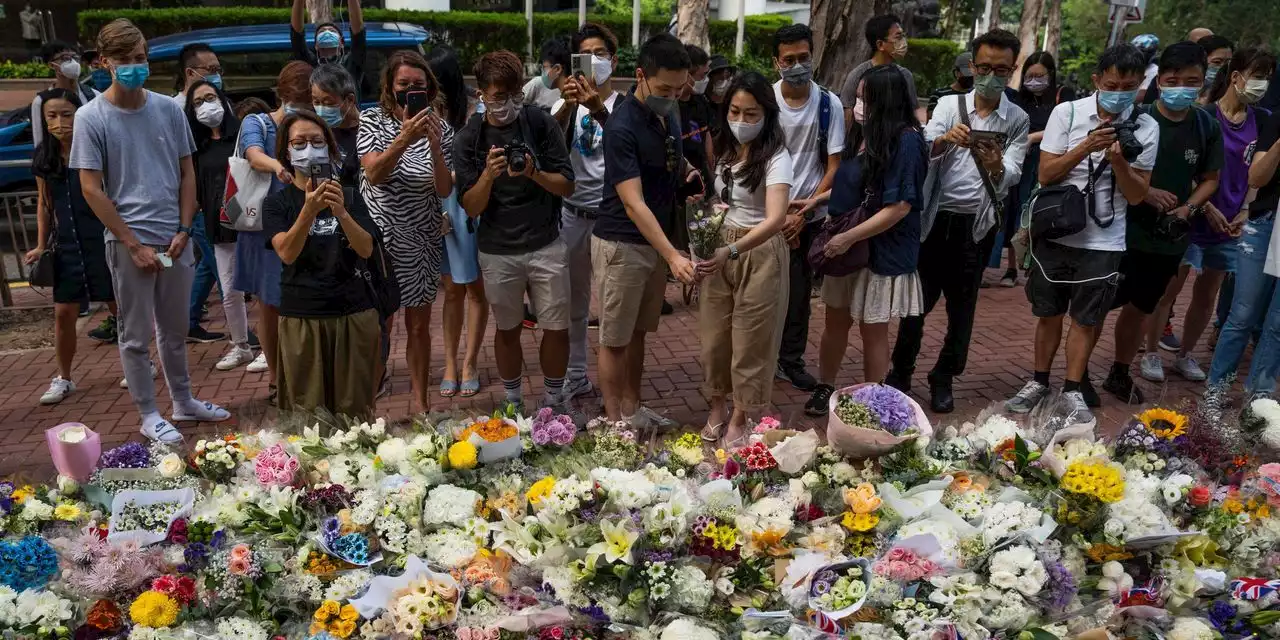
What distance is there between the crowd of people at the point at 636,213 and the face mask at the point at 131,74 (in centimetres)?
2

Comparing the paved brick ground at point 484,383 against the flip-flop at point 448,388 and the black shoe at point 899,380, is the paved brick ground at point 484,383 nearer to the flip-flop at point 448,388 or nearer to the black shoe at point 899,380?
the flip-flop at point 448,388

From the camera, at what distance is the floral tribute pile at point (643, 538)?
236 centimetres

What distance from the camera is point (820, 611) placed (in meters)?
2.35

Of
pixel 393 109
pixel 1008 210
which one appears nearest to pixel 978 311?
pixel 1008 210

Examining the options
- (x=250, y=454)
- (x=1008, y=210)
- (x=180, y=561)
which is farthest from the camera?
(x=1008, y=210)

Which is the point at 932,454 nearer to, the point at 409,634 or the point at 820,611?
the point at 820,611

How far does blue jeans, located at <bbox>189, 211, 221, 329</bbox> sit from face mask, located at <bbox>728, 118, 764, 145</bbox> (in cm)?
348

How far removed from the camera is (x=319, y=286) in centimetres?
358

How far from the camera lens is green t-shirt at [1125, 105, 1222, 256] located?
4.66 meters

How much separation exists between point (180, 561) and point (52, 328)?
16.4 feet

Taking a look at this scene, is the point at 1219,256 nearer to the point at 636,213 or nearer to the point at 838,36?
the point at 838,36

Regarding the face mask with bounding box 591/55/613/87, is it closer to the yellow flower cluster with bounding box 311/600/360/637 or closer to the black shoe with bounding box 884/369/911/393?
the black shoe with bounding box 884/369/911/393

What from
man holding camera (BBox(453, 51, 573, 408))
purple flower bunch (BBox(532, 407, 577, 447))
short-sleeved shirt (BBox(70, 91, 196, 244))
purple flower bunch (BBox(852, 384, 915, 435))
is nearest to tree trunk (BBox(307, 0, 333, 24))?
short-sleeved shirt (BBox(70, 91, 196, 244))

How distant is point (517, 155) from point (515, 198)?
0.99ft
